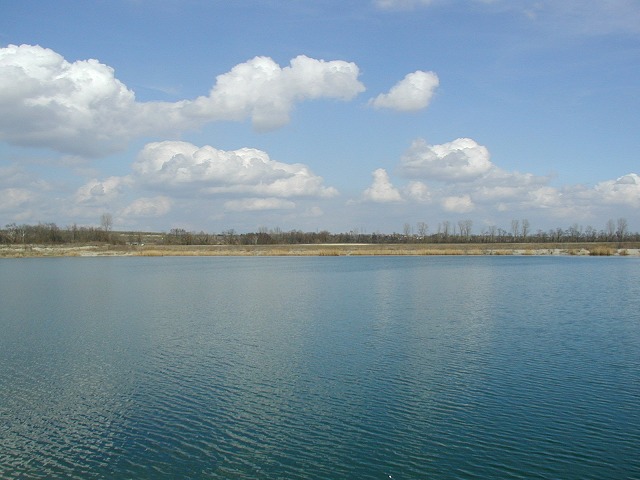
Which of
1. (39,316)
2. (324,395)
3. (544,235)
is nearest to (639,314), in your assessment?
(324,395)

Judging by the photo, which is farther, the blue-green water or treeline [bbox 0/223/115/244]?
treeline [bbox 0/223/115/244]

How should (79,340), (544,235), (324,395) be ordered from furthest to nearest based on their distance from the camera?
(544,235), (79,340), (324,395)

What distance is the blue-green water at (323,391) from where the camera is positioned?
27.1ft

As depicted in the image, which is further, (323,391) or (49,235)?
(49,235)

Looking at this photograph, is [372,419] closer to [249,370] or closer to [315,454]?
[315,454]

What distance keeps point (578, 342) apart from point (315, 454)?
10.3 metres

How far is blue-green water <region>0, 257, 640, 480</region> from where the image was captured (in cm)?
825

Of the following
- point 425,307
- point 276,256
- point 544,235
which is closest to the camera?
point 425,307

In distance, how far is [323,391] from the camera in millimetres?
11500

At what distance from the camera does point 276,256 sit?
7688cm

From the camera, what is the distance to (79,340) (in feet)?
56.2

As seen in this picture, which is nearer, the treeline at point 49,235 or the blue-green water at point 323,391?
the blue-green water at point 323,391

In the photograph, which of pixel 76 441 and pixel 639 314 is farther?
pixel 639 314

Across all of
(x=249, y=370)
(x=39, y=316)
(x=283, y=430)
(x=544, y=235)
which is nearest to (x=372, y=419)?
(x=283, y=430)
